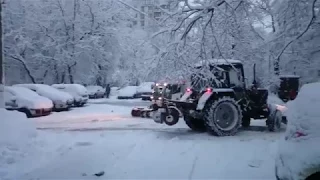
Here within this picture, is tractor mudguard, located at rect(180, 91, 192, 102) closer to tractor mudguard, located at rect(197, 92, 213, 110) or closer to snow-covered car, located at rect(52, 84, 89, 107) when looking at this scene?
tractor mudguard, located at rect(197, 92, 213, 110)

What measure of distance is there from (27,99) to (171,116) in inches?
318

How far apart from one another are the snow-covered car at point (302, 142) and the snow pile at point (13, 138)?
4.71m

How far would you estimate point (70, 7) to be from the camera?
1297 inches

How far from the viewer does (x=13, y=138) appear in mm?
7980

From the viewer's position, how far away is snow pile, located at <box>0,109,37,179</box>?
7227 millimetres

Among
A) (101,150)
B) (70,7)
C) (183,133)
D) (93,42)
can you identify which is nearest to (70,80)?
(93,42)

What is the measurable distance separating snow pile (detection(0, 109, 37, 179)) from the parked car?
7.56 meters

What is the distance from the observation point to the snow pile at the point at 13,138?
7.23m

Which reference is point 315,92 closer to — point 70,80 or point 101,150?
point 101,150

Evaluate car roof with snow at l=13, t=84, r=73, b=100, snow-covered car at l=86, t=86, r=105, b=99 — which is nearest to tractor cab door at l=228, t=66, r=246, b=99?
car roof with snow at l=13, t=84, r=73, b=100

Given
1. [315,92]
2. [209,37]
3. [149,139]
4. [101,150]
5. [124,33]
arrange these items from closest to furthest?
[315,92]
[209,37]
[101,150]
[149,139]
[124,33]

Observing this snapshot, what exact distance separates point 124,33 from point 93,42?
153 inches

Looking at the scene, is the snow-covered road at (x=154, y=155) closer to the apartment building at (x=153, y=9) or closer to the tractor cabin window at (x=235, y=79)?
the tractor cabin window at (x=235, y=79)

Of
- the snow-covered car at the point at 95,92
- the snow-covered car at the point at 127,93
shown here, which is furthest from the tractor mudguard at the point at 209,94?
the snow-covered car at the point at 95,92
